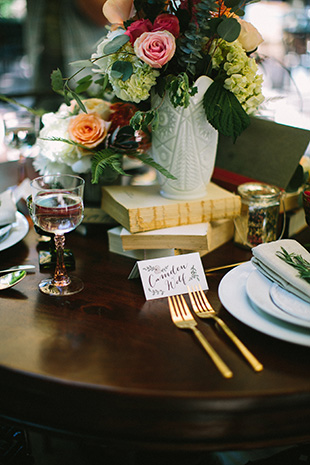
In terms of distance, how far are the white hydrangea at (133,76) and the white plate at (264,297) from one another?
41 centimetres

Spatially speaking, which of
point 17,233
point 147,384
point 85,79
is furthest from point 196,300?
point 85,79

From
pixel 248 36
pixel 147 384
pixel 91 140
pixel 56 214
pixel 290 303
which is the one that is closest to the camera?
pixel 147 384

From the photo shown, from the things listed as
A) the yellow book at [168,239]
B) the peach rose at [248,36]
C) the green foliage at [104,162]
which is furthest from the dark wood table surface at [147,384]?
the peach rose at [248,36]

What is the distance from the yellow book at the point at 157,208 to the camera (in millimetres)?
937

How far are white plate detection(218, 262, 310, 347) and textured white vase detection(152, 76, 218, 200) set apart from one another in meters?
0.28

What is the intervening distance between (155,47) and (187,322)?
49 centimetres

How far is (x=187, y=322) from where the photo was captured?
714mm

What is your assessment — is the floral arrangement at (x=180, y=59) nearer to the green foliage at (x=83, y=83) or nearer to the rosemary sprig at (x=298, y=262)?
the green foliage at (x=83, y=83)

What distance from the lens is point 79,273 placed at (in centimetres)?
90

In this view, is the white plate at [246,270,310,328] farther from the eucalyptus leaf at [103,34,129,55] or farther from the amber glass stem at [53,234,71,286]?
the eucalyptus leaf at [103,34,129,55]

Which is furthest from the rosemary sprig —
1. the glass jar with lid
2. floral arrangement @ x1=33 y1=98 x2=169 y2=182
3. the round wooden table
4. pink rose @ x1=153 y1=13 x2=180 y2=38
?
pink rose @ x1=153 y1=13 x2=180 y2=38

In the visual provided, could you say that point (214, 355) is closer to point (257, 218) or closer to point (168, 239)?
point (168, 239)

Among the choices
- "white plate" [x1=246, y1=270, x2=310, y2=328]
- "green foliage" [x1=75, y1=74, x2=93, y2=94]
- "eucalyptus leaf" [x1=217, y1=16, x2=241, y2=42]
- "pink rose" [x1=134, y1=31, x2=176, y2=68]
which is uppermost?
"eucalyptus leaf" [x1=217, y1=16, x2=241, y2=42]

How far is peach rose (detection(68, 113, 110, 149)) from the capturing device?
0.99 meters
